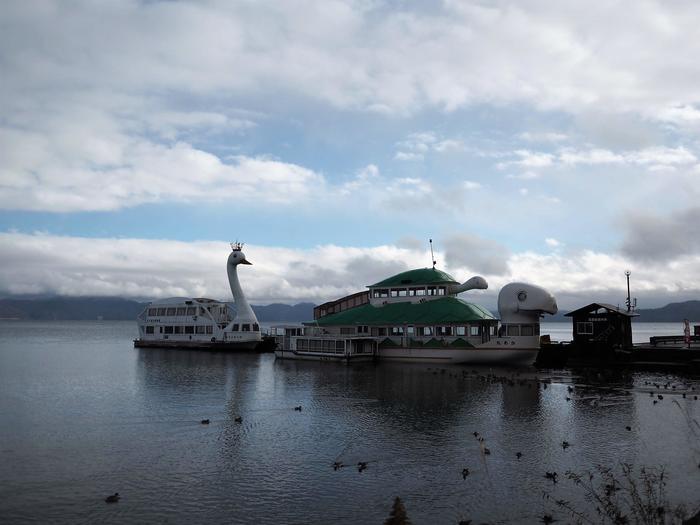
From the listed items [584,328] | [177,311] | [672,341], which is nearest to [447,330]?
[584,328]

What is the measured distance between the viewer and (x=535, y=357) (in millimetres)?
61219

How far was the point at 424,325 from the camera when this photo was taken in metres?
66.4

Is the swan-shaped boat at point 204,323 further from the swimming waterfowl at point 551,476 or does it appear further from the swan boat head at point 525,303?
the swimming waterfowl at point 551,476

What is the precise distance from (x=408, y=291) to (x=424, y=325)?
7416 mm

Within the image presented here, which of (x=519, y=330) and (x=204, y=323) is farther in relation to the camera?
(x=204, y=323)

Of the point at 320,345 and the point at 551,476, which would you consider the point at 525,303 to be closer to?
the point at 320,345

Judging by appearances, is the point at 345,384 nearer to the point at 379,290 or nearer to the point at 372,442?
the point at 372,442

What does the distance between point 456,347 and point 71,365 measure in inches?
1882

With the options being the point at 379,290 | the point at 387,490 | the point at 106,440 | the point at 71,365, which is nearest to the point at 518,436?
the point at 387,490

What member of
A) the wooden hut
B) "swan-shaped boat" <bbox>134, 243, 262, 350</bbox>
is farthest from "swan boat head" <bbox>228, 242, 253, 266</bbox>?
the wooden hut

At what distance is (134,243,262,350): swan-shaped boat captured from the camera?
90562mm

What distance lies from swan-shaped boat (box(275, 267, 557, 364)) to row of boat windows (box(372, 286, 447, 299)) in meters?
0.13

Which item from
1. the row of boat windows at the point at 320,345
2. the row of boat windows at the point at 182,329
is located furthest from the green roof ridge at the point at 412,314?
the row of boat windows at the point at 182,329

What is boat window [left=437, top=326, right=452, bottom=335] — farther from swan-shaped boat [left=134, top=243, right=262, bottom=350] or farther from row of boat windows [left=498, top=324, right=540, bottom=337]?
swan-shaped boat [left=134, top=243, right=262, bottom=350]
